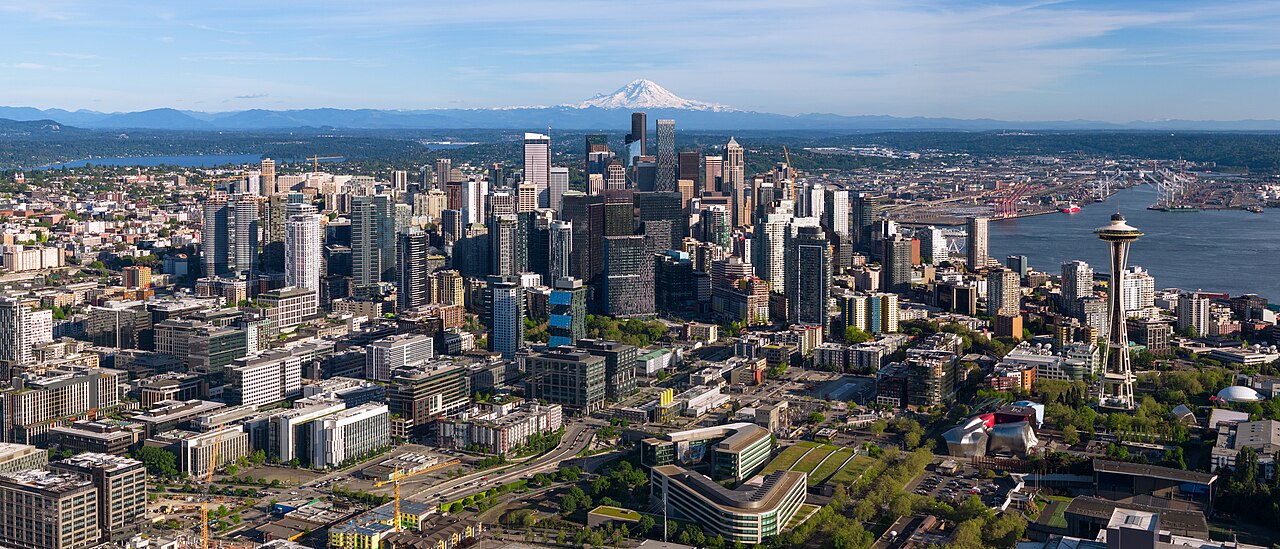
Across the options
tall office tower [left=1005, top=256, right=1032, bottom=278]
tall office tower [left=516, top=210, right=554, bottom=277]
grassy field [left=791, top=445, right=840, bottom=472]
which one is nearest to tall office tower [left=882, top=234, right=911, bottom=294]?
tall office tower [left=1005, top=256, right=1032, bottom=278]

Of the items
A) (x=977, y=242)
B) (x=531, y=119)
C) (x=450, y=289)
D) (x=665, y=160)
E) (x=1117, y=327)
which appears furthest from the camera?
(x=531, y=119)

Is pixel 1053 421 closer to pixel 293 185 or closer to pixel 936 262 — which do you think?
pixel 936 262

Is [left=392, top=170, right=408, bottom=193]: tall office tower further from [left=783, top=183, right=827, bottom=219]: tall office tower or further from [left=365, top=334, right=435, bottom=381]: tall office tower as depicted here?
[left=365, top=334, right=435, bottom=381]: tall office tower

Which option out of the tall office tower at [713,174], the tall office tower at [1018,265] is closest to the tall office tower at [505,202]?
the tall office tower at [713,174]

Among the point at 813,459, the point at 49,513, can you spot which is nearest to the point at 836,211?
the point at 813,459

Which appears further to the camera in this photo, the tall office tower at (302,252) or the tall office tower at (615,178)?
the tall office tower at (615,178)

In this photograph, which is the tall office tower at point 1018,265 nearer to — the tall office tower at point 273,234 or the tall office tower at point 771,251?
the tall office tower at point 771,251

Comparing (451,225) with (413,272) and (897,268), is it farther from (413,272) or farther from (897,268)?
(897,268)

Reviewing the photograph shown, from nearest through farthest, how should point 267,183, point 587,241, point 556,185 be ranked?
point 587,241 → point 556,185 → point 267,183

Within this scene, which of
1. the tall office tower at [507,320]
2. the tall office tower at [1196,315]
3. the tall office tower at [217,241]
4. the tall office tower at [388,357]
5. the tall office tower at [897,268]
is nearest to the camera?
the tall office tower at [388,357]
